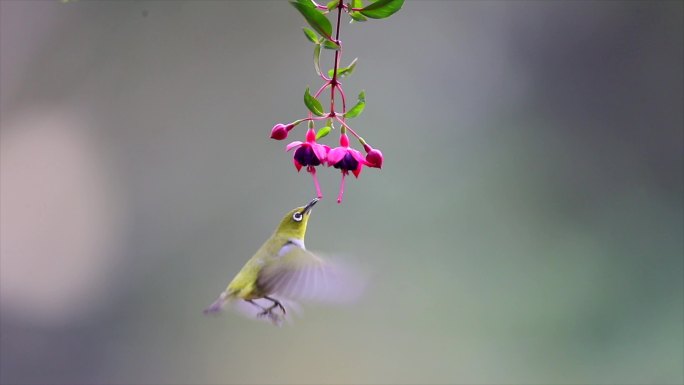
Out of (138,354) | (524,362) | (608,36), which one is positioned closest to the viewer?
(524,362)

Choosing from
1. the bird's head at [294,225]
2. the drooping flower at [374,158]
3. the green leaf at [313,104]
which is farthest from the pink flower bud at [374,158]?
the bird's head at [294,225]

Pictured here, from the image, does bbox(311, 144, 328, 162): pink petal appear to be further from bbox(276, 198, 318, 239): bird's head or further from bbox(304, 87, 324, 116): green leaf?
bbox(276, 198, 318, 239): bird's head

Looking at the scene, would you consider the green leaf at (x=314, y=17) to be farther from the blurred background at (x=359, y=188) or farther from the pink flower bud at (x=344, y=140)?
the blurred background at (x=359, y=188)

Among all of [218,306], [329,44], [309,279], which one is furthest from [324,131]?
[218,306]

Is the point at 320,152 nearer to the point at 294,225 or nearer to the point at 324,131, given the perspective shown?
the point at 324,131

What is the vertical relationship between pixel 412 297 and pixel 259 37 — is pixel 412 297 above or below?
below

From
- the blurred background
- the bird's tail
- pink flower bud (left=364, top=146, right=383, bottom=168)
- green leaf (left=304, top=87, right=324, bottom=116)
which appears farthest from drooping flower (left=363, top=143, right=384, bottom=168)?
the blurred background

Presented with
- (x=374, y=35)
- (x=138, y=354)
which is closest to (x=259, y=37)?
(x=374, y=35)

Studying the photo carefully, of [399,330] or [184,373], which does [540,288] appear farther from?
[184,373]
